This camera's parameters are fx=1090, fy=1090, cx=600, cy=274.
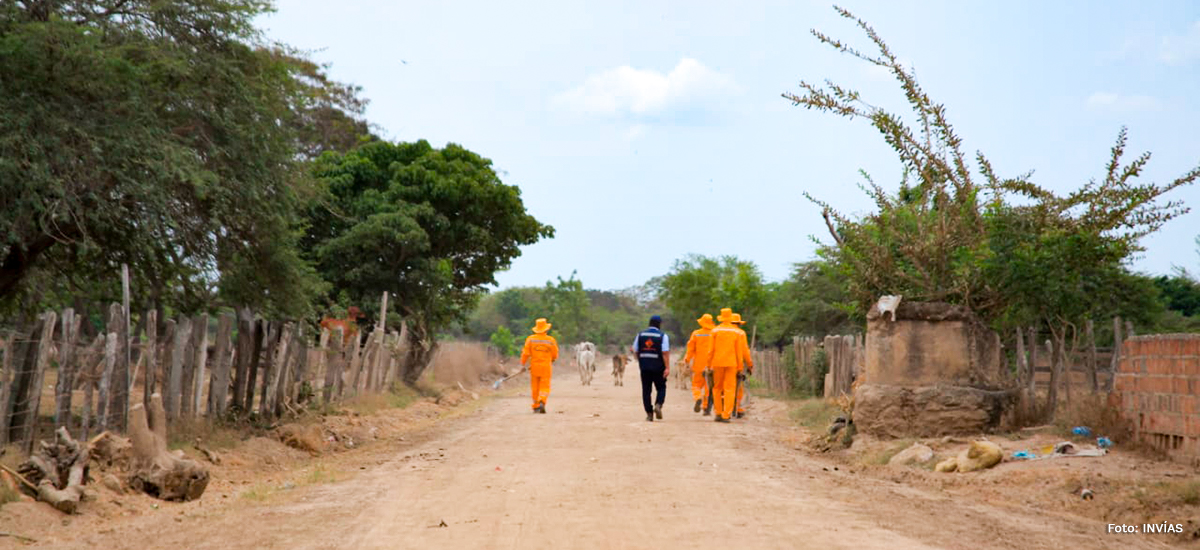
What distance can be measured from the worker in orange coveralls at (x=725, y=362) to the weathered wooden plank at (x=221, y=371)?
305 inches

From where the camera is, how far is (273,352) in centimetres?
1530

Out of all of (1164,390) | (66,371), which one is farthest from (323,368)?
(1164,390)

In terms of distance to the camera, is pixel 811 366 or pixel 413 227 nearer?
pixel 811 366

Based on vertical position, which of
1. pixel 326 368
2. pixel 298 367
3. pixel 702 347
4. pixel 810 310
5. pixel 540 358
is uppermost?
pixel 810 310

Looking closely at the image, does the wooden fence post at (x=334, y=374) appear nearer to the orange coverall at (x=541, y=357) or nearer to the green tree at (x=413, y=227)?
the orange coverall at (x=541, y=357)

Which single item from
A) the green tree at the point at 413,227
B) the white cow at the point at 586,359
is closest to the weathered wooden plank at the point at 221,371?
the green tree at the point at 413,227

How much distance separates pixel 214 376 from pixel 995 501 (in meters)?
9.43

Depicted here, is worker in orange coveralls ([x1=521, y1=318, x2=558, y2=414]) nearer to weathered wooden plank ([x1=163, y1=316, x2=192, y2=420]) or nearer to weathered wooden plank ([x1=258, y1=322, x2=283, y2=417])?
weathered wooden plank ([x1=258, y1=322, x2=283, y2=417])

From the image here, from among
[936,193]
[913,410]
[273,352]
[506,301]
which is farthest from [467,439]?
[506,301]

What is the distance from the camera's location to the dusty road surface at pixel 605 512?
6.88 m

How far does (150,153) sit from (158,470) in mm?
4554

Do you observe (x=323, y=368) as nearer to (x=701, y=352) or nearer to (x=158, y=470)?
(x=701, y=352)

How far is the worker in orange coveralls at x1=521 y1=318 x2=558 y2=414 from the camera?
1967 cm

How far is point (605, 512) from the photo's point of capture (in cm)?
783
